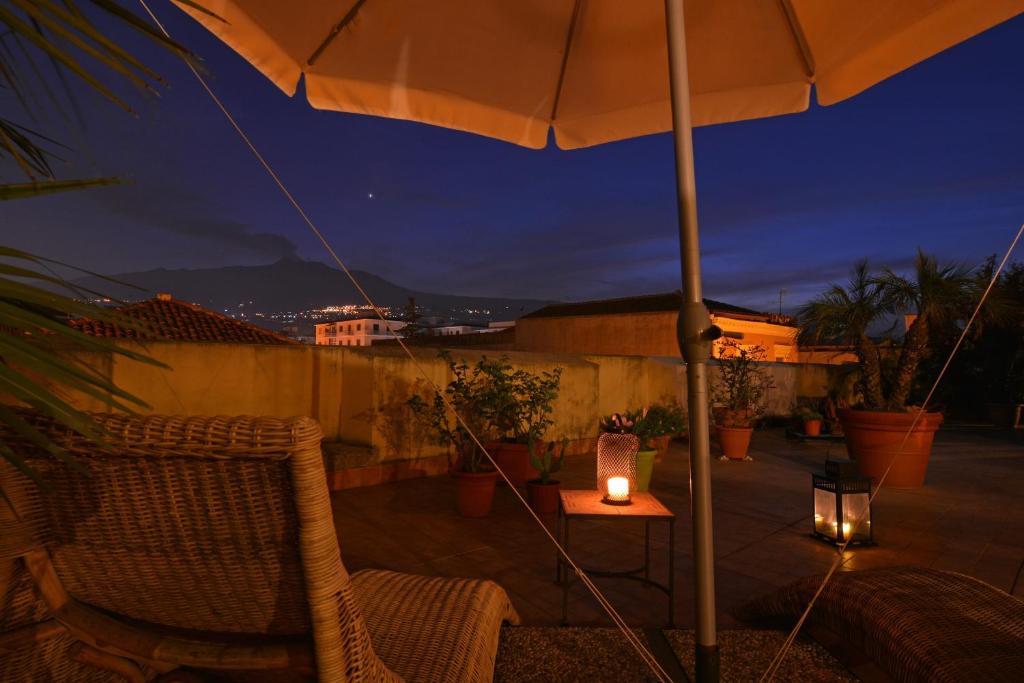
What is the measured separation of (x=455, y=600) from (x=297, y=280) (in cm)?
16688

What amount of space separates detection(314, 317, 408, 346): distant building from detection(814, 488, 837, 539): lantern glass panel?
146 ft

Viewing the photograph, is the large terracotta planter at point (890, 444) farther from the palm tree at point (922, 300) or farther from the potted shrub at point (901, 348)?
the palm tree at point (922, 300)

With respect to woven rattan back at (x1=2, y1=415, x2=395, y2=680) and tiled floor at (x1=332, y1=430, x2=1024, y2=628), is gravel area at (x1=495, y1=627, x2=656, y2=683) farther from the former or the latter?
woven rattan back at (x1=2, y1=415, x2=395, y2=680)

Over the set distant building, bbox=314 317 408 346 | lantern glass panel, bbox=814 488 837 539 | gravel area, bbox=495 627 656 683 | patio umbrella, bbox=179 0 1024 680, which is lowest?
gravel area, bbox=495 627 656 683

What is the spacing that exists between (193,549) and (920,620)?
7.13ft

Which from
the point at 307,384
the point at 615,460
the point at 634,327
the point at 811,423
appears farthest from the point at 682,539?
the point at 634,327

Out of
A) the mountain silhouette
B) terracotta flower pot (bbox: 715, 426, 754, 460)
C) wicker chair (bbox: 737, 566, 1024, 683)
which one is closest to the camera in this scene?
wicker chair (bbox: 737, 566, 1024, 683)

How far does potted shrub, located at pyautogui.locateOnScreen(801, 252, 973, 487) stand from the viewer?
499 centimetres

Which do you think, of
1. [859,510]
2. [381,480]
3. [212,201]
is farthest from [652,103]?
[381,480]

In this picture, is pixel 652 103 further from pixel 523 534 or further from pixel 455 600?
pixel 523 534

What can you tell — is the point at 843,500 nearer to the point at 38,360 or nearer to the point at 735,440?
the point at 735,440

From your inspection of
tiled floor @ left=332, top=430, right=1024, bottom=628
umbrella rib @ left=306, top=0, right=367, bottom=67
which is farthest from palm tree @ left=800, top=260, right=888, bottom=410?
umbrella rib @ left=306, top=0, right=367, bottom=67

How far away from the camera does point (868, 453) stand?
5051 millimetres

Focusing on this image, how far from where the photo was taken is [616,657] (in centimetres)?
208
